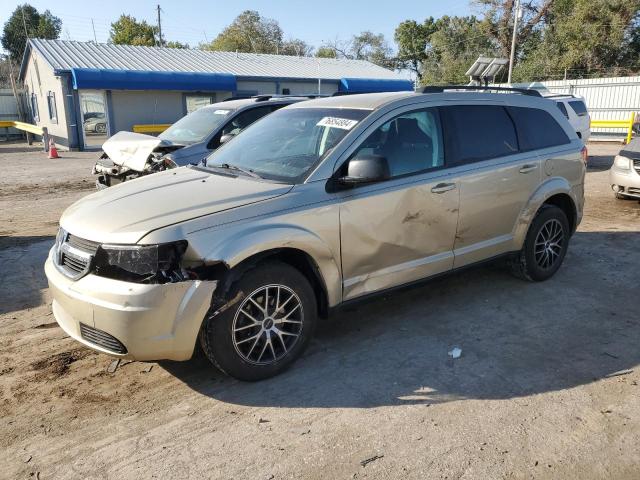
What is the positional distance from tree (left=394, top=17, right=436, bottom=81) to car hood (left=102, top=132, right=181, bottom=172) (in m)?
52.5

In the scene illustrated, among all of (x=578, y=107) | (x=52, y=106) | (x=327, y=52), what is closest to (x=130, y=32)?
(x=327, y=52)

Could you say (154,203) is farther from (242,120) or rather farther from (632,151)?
(632,151)

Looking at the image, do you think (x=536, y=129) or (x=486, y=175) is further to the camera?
(x=536, y=129)

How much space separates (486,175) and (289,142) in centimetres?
176

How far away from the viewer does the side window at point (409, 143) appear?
4148mm

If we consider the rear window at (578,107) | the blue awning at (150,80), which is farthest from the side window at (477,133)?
the blue awning at (150,80)

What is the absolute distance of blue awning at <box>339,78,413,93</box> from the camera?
1163 inches

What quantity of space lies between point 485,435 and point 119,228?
8.21ft

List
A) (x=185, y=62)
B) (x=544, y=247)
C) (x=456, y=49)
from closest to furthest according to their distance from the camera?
(x=544, y=247), (x=185, y=62), (x=456, y=49)

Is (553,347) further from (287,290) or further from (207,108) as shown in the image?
(207,108)

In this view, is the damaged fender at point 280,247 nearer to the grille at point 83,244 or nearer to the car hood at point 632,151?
the grille at point 83,244

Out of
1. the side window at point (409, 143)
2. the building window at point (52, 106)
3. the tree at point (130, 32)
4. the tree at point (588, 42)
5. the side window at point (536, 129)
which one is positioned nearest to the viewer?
the side window at point (409, 143)

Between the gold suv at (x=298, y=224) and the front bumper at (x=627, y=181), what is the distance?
201 inches

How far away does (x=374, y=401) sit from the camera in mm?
3430
